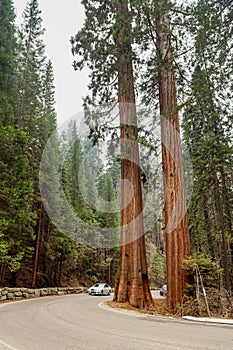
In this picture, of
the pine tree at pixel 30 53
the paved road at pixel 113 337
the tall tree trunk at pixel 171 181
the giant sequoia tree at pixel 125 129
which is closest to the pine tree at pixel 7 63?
the pine tree at pixel 30 53

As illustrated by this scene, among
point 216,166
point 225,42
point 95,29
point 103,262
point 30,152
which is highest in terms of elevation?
point 95,29

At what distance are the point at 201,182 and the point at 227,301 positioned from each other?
366 inches

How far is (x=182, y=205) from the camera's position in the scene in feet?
33.2

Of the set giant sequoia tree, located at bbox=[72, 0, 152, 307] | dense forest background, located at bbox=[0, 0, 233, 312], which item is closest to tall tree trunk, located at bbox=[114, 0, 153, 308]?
giant sequoia tree, located at bbox=[72, 0, 152, 307]

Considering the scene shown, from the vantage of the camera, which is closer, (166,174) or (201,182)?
(166,174)

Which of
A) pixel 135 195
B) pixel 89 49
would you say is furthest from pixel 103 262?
pixel 89 49

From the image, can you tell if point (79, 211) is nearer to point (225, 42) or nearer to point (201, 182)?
point (201, 182)

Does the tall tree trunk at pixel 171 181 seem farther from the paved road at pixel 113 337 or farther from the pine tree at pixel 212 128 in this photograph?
the paved road at pixel 113 337

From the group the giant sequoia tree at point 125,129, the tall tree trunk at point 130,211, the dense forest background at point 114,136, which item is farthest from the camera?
the giant sequoia tree at point 125,129

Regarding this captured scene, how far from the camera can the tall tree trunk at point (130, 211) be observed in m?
11.7

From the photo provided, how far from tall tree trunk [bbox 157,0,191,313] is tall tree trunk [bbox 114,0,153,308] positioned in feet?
4.88

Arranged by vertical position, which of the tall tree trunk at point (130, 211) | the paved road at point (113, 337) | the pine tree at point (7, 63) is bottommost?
the paved road at point (113, 337)

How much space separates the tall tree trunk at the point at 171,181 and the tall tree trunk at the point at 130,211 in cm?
149

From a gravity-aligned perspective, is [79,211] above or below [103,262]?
above
